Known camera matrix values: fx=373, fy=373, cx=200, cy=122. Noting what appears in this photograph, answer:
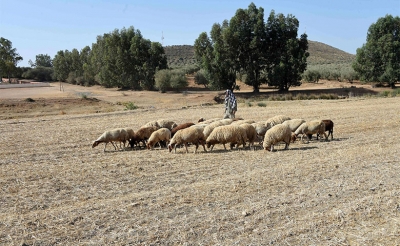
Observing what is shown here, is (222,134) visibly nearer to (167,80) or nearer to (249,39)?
(249,39)

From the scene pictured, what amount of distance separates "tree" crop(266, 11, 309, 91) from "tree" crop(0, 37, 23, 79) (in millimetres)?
57886

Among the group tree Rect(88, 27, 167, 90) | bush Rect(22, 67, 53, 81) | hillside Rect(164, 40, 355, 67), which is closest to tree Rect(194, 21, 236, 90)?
tree Rect(88, 27, 167, 90)

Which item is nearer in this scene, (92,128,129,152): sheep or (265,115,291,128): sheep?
(92,128,129,152): sheep

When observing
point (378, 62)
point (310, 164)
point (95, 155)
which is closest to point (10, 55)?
point (378, 62)

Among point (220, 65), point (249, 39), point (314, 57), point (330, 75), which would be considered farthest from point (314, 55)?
point (220, 65)

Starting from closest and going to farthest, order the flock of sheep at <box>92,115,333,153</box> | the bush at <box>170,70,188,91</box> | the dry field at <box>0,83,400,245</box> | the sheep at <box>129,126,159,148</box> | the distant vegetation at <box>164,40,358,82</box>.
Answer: the dry field at <box>0,83,400,245</box>
the flock of sheep at <box>92,115,333,153</box>
the sheep at <box>129,126,159,148</box>
the bush at <box>170,70,188,91</box>
the distant vegetation at <box>164,40,358,82</box>

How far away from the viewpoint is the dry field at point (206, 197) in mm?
5488

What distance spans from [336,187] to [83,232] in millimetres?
4812

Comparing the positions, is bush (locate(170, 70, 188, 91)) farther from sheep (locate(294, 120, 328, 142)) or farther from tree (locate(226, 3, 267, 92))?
sheep (locate(294, 120, 328, 142))

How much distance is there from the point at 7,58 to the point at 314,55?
84.6 metres

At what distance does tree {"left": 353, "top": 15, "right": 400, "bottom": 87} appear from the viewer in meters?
45.5

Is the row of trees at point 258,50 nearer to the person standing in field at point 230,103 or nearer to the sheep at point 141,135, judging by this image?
the person standing in field at point 230,103

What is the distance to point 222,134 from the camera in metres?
11.8

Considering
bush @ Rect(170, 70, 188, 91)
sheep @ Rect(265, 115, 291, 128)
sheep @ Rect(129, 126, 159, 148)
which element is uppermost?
bush @ Rect(170, 70, 188, 91)
